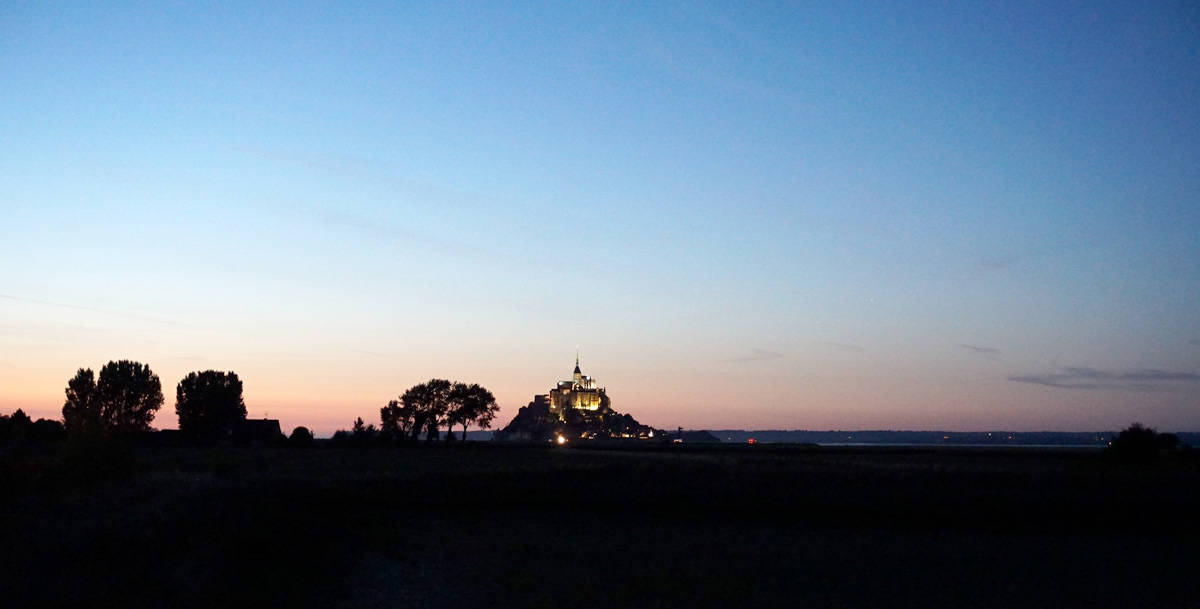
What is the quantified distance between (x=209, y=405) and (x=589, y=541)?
8916cm

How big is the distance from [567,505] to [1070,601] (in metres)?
16.3

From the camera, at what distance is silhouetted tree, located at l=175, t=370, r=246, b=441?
97562 mm

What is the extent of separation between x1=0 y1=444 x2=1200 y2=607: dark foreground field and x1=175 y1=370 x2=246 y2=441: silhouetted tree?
68.0 meters

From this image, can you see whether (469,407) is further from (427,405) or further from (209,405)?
(209,405)

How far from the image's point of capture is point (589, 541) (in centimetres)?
2156

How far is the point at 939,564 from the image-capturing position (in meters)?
19.1

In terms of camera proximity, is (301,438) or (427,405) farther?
(427,405)

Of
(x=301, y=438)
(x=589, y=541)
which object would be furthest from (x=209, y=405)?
(x=589, y=541)

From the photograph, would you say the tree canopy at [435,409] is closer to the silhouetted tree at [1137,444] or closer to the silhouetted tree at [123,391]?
the silhouetted tree at [123,391]

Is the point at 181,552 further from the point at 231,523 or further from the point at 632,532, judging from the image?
the point at 632,532

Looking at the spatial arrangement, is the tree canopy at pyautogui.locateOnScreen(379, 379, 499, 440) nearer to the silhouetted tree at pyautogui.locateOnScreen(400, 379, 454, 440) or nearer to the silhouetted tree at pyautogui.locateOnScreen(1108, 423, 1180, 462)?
the silhouetted tree at pyautogui.locateOnScreen(400, 379, 454, 440)

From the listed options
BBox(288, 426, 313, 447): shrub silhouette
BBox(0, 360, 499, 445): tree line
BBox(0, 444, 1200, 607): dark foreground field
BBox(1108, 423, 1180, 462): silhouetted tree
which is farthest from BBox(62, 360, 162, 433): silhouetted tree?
BBox(1108, 423, 1180, 462): silhouetted tree

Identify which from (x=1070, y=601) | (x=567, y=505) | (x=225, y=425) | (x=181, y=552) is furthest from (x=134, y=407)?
(x=1070, y=601)

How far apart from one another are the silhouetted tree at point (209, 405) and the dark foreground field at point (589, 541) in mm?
67960
